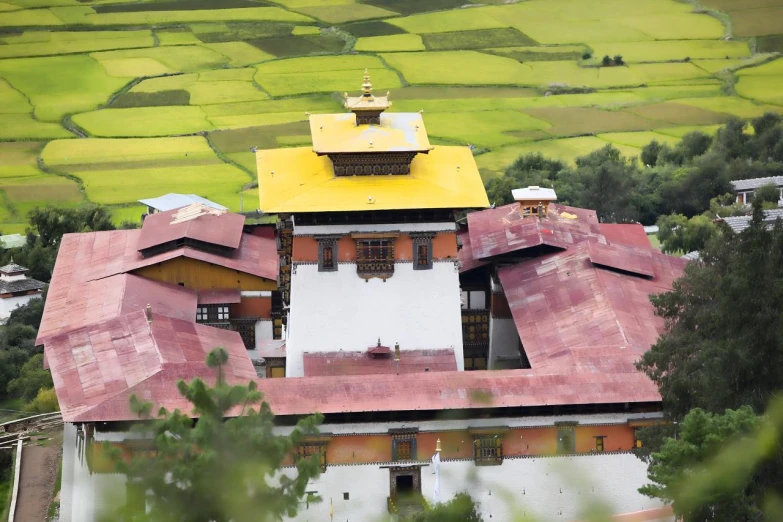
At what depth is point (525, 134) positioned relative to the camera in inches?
2822

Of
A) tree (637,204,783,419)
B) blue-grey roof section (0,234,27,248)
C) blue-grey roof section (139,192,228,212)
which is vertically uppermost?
blue-grey roof section (139,192,228,212)

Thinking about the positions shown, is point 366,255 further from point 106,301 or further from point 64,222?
point 64,222

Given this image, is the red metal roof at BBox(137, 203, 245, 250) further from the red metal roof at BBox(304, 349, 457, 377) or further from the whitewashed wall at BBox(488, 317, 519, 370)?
the whitewashed wall at BBox(488, 317, 519, 370)

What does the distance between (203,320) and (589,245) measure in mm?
9728

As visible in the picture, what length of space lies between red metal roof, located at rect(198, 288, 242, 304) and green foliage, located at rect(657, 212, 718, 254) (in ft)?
53.9

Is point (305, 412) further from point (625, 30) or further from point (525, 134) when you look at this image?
point (625, 30)

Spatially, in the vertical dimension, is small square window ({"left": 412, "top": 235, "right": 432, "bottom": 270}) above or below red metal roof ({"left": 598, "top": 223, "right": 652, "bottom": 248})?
below

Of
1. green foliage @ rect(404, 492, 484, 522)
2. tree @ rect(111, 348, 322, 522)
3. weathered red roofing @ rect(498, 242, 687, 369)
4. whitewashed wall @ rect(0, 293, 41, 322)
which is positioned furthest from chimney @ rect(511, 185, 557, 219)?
green foliage @ rect(404, 492, 484, 522)

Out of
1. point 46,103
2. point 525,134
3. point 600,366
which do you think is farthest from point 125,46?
point 600,366

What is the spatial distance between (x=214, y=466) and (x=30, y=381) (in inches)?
778

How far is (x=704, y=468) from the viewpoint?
2398 cm

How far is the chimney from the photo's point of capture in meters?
43.4

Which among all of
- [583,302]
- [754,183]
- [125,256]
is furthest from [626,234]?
[754,183]

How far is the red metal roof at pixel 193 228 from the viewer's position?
139ft
